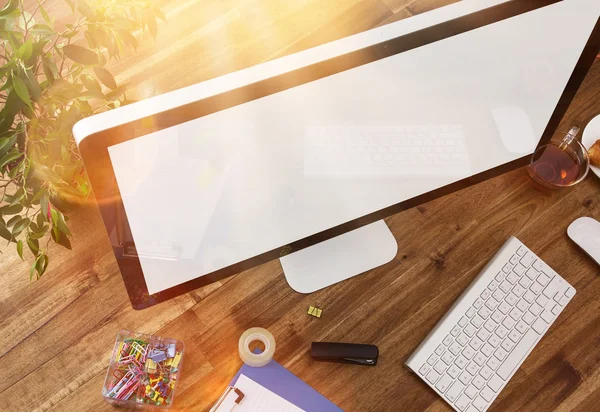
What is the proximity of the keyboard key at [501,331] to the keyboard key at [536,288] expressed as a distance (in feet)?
0.34

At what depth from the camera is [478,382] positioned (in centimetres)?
106

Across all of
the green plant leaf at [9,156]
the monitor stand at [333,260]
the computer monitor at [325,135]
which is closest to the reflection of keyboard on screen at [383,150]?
the computer monitor at [325,135]

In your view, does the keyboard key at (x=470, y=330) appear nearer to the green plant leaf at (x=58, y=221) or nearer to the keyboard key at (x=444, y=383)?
the keyboard key at (x=444, y=383)

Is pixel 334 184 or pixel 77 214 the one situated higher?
pixel 334 184

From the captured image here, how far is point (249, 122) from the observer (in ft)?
2.45

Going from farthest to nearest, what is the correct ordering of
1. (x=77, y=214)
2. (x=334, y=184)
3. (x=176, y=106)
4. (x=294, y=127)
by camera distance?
1. (x=77, y=214)
2. (x=334, y=184)
3. (x=294, y=127)
4. (x=176, y=106)

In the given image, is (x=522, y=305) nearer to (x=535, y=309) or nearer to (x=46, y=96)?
(x=535, y=309)

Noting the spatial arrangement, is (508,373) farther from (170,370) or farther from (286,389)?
(170,370)

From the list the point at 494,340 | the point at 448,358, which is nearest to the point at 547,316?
the point at 494,340

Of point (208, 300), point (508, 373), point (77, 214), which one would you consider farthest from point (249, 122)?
point (508, 373)

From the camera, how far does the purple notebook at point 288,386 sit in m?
1.04

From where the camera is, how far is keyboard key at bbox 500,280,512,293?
1.13 metres

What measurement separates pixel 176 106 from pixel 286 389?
0.61 meters

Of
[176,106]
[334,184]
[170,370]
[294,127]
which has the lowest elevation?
[170,370]
